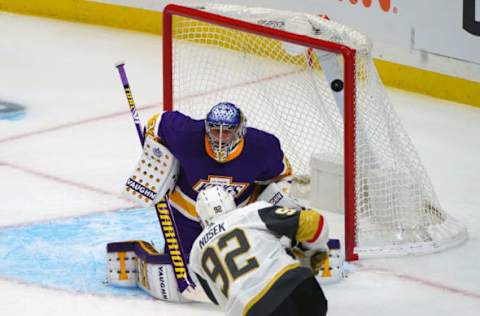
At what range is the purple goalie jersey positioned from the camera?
4613 millimetres

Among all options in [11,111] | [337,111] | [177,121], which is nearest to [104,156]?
[11,111]

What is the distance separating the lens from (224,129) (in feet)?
14.7

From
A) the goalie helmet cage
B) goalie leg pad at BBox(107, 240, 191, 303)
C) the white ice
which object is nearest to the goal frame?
the goalie helmet cage

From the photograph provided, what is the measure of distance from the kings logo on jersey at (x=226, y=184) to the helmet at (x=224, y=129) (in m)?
0.08

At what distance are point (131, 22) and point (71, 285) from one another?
173 inches

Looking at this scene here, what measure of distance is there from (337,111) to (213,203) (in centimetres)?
168

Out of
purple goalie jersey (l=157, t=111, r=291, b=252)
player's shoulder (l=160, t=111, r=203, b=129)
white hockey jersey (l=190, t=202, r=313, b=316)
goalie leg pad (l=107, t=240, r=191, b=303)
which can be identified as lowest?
goalie leg pad (l=107, t=240, r=191, b=303)

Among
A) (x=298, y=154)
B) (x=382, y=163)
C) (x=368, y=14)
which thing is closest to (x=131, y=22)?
(x=368, y=14)

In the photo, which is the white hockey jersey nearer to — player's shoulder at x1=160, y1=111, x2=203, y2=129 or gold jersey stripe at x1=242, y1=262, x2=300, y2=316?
gold jersey stripe at x1=242, y1=262, x2=300, y2=316

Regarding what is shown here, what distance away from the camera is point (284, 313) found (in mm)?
3719

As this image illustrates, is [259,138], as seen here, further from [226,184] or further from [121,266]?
[121,266]

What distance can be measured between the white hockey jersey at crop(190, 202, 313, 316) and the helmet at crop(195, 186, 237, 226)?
3 centimetres

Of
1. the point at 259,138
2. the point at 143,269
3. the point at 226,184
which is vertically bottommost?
the point at 143,269

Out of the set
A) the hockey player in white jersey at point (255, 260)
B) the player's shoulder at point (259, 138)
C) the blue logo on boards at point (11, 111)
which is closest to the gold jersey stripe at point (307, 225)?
the hockey player in white jersey at point (255, 260)
